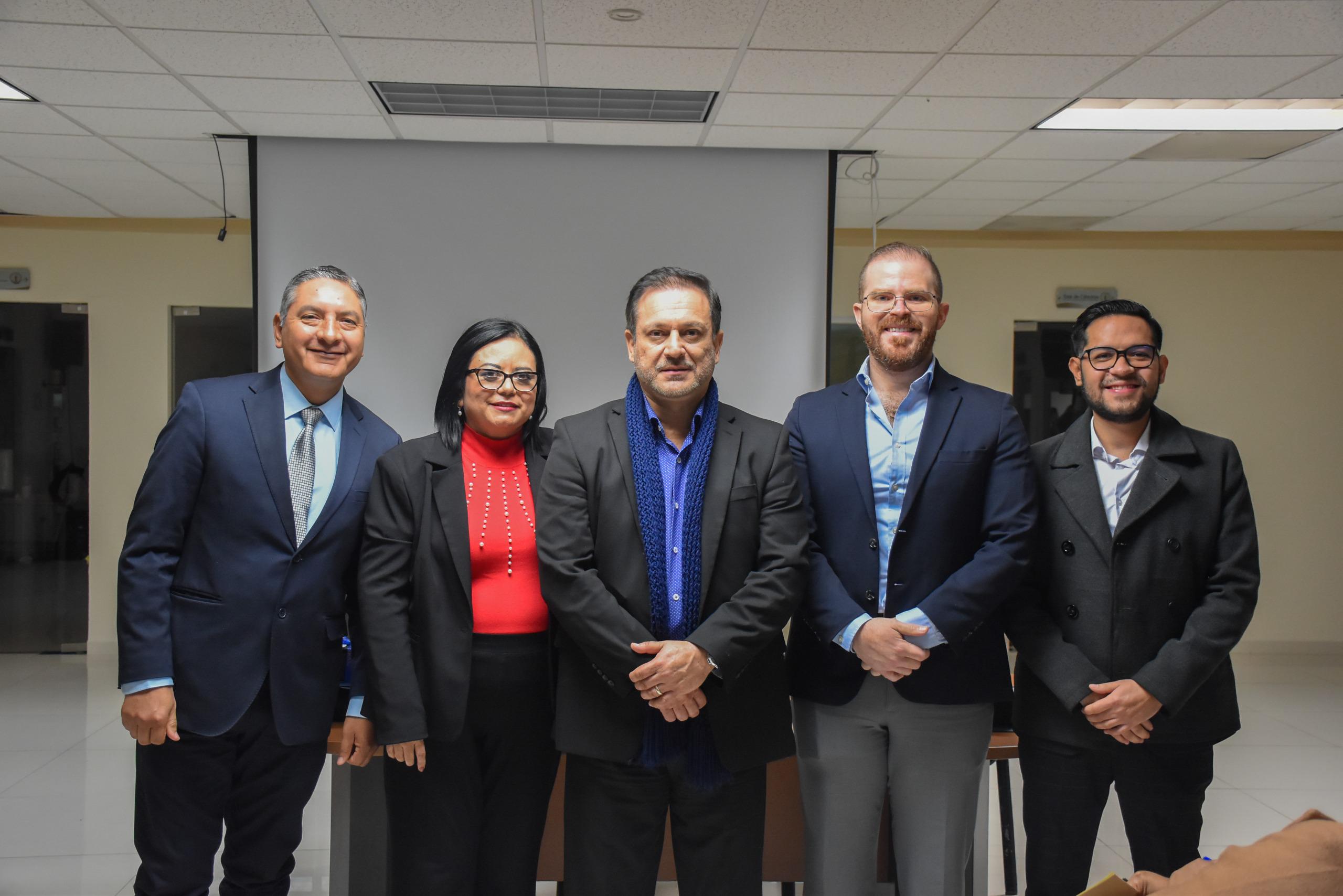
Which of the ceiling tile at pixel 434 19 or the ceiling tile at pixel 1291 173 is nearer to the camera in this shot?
the ceiling tile at pixel 434 19

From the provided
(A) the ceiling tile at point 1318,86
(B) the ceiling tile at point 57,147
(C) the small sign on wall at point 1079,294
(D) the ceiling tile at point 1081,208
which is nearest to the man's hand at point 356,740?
(B) the ceiling tile at point 57,147

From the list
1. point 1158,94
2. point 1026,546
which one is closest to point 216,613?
point 1026,546

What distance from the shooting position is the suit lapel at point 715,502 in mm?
2066

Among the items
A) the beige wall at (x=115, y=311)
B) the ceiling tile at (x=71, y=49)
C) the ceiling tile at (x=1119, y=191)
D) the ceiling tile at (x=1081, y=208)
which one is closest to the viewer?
the ceiling tile at (x=71, y=49)

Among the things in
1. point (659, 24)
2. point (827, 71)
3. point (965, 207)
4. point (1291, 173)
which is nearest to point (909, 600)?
point (659, 24)

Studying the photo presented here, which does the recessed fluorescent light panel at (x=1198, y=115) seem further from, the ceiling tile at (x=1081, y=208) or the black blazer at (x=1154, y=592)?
the black blazer at (x=1154, y=592)

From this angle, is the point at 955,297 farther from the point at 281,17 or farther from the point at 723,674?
the point at 723,674

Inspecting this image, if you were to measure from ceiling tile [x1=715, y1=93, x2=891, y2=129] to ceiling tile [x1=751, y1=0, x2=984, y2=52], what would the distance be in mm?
584

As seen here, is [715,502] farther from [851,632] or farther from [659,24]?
[659,24]

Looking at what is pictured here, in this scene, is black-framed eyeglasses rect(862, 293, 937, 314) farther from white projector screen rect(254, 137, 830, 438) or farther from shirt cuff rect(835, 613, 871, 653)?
white projector screen rect(254, 137, 830, 438)

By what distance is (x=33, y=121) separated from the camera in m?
4.73

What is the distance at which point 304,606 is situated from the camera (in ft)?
7.39

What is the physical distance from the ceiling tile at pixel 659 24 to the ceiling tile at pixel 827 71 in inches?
8.9

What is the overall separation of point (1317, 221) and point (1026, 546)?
6386 mm
